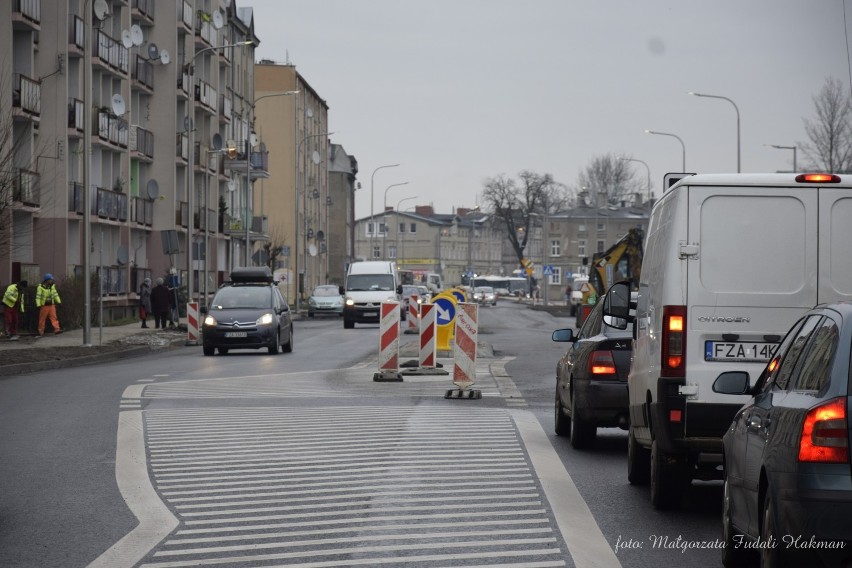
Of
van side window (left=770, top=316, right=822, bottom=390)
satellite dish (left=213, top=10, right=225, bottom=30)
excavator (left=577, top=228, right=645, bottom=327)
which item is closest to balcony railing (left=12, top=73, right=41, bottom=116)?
excavator (left=577, top=228, right=645, bottom=327)

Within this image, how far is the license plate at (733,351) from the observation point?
382 inches

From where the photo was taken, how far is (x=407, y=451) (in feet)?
43.2

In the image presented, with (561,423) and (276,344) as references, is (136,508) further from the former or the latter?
(276,344)

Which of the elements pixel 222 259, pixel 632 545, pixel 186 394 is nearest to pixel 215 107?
pixel 222 259

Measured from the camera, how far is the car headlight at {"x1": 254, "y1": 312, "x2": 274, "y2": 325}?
34.3 m

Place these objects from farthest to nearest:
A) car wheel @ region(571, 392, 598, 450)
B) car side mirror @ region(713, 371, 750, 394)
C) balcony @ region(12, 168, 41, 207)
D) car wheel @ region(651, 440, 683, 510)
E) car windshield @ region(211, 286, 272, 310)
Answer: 1. balcony @ region(12, 168, 41, 207)
2. car windshield @ region(211, 286, 272, 310)
3. car wheel @ region(571, 392, 598, 450)
4. car wheel @ region(651, 440, 683, 510)
5. car side mirror @ region(713, 371, 750, 394)

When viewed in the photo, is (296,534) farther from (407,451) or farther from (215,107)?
(215,107)

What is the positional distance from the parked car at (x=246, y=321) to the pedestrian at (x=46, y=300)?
6.91m

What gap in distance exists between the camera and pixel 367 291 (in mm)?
57000

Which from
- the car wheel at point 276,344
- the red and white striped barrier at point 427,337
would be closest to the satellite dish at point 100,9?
the car wheel at point 276,344

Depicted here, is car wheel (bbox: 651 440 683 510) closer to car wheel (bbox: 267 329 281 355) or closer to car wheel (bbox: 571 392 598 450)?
car wheel (bbox: 571 392 598 450)

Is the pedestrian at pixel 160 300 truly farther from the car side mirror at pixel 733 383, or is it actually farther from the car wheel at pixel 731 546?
the car side mirror at pixel 733 383

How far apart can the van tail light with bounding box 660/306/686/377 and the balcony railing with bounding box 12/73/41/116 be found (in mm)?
40089

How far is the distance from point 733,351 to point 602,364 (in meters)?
4.14
